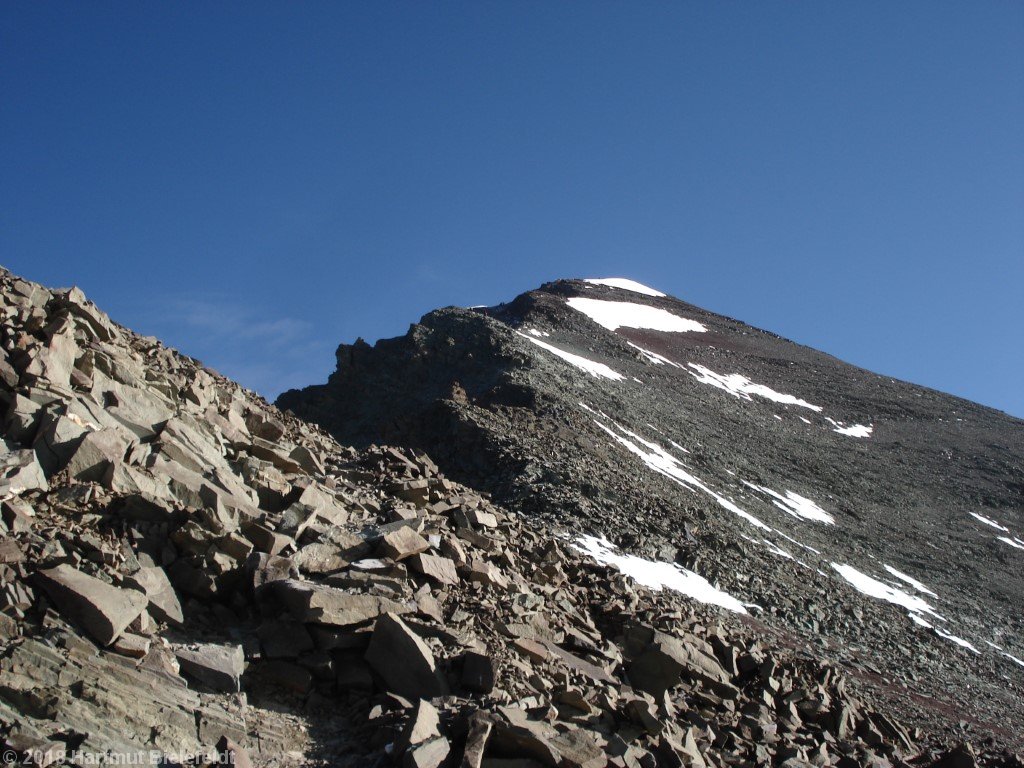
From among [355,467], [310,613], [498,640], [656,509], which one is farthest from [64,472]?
[656,509]

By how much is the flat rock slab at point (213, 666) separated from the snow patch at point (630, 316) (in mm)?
47095

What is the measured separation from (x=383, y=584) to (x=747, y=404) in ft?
138

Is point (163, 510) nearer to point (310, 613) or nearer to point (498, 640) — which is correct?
point (310, 613)

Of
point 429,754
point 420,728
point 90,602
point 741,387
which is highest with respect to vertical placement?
point 741,387

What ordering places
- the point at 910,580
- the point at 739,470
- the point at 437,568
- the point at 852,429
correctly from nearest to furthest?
the point at 437,568, the point at 910,580, the point at 739,470, the point at 852,429

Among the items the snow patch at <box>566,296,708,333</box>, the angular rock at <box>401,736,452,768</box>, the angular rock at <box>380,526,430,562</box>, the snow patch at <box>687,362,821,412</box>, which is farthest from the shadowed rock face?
the angular rock at <box>401,736,452,768</box>

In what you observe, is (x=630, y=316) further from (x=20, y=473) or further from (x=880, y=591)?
(x=20, y=473)

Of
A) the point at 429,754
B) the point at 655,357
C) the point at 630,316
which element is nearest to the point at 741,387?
the point at 655,357

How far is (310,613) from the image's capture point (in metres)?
7.98

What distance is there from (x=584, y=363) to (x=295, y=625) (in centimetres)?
3037

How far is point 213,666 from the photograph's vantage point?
723cm

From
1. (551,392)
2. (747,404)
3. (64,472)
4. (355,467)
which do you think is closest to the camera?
(64,472)

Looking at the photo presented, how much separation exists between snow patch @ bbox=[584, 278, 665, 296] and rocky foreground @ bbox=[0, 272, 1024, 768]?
64.9 m

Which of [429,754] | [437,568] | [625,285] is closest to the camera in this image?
[429,754]
